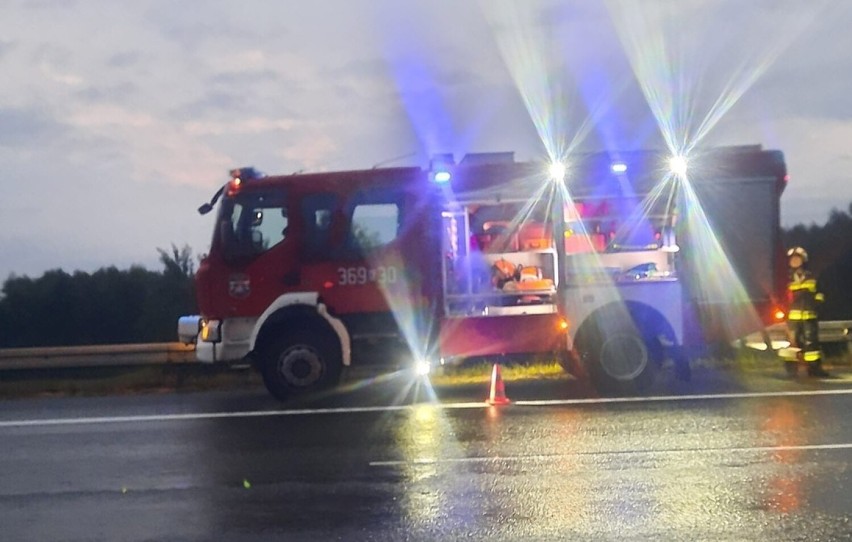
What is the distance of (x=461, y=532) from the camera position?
6848 millimetres

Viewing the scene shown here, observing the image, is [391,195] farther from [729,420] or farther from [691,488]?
[691,488]

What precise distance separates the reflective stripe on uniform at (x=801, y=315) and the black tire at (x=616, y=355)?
1917 mm

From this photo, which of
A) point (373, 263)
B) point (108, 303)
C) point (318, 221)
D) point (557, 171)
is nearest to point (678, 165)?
point (557, 171)

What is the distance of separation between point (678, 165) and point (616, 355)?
240 cm

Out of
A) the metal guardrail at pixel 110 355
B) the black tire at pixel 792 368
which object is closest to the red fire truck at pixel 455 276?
the black tire at pixel 792 368

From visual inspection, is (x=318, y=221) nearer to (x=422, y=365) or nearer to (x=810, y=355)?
(x=422, y=365)

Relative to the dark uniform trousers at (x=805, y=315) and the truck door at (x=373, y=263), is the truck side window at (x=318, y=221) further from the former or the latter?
the dark uniform trousers at (x=805, y=315)

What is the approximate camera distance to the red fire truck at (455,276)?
12922 mm

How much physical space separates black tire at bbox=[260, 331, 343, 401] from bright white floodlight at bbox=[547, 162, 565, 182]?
10.7 feet

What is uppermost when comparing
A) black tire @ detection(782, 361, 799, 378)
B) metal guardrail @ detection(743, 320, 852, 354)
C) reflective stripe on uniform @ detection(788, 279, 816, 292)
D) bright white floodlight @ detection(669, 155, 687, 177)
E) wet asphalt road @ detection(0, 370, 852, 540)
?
bright white floodlight @ detection(669, 155, 687, 177)

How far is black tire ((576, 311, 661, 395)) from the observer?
42.3 ft

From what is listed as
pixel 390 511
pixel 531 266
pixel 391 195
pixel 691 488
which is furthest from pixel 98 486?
pixel 531 266

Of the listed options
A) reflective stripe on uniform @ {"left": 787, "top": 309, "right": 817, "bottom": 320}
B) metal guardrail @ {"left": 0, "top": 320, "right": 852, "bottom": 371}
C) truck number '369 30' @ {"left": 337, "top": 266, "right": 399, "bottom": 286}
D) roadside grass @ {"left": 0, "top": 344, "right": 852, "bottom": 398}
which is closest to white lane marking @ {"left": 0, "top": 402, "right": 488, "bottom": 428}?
truck number '369 30' @ {"left": 337, "top": 266, "right": 399, "bottom": 286}

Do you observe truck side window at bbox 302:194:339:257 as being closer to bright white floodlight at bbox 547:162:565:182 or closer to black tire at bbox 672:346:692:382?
bright white floodlight at bbox 547:162:565:182
